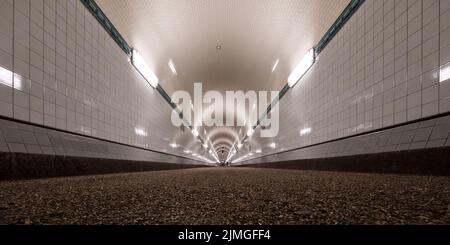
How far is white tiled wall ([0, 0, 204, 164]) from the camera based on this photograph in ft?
10.1

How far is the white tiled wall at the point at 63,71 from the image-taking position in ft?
10.1

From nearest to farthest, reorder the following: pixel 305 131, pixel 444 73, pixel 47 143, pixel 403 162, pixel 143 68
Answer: pixel 444 73, pixel 403 162, pixel 47 143, pixel 143 68, pixel 305 131

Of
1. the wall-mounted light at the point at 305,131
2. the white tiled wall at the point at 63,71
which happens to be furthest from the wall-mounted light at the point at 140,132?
the wall-mounted light at the point at 305,131

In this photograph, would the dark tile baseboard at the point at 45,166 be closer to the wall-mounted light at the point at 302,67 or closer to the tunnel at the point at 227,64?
the tunnel at the point at 227,64

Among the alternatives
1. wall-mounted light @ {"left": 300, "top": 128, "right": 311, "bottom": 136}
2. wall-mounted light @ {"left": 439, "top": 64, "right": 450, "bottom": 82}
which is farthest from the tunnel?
wall-mounted light @ {"left": 300, "top": 128, "right": 311, "bottom": 136}

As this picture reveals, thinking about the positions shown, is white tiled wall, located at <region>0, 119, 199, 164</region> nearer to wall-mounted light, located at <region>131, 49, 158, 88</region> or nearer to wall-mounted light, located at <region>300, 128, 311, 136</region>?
wall-mounted light, located at <region>131, 49, 158, 88</region>

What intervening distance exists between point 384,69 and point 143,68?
6306 mm

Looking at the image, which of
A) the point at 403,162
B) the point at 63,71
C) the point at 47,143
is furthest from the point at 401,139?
the point at 63,71

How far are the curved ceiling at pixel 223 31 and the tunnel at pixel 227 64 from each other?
45mm

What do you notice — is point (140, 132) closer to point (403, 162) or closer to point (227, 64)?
point (227, 64)

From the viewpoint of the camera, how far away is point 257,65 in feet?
31.6

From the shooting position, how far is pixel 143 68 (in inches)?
306

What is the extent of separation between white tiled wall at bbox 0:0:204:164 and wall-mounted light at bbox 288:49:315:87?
5033mm
